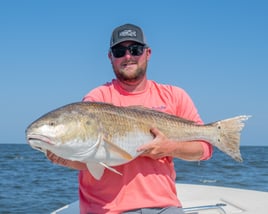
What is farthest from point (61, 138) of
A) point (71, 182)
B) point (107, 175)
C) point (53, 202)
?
point (71, 182)

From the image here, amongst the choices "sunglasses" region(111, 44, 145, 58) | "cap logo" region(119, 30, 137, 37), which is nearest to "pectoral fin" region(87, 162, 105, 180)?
"sunglasses" region(111, 44, 145, 58)

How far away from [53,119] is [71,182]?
14.6 metres

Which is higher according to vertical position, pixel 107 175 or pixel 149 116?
pixel 149 116

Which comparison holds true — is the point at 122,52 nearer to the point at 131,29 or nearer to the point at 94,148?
the point at 131,29

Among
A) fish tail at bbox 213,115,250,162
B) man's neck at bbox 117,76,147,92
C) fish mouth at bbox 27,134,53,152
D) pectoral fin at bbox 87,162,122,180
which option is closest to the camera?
fish mouth at bbox 27,134,53,152

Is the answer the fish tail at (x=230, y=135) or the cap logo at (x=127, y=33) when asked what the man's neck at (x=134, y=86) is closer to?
the cap logo at (x=127, y=33)

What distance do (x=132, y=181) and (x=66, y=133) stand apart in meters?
0.78

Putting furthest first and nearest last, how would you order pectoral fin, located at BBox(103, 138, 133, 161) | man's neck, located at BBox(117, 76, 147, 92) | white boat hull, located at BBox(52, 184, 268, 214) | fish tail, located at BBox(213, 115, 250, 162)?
white boat hull, located at BBox(52, 184, 268, 214)
man's neck, located at BBox(117, 76, 147, 92)
fish tail, located at BBox(213, 115, 250, 162)
pectoral fin, located at BBox(103, 138, 133, 161)

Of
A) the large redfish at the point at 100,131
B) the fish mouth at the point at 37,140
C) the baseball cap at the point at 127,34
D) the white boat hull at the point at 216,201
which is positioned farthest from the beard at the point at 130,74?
the white boat hull at the point at 216,201

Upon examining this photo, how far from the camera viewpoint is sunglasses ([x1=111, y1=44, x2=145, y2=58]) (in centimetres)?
397

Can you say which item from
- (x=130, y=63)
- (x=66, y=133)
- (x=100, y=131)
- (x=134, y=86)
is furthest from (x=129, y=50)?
(x=66, y=133)

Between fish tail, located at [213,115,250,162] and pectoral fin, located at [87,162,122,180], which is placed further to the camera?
fish tail, located at [213,115,250,162]

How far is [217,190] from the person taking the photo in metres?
7.10

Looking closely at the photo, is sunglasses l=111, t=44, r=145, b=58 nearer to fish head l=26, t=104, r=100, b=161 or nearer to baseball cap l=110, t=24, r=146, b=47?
baseball cap l=110, t=24, r=146, b=47
